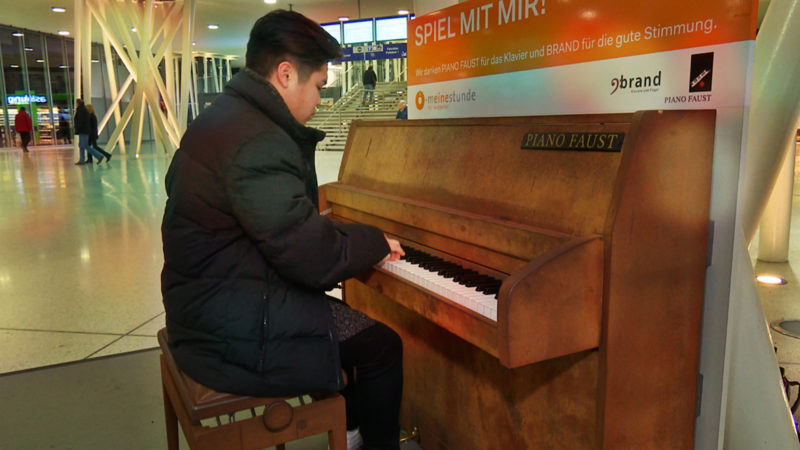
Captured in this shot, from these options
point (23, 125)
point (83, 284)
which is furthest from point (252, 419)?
point (23, 125)

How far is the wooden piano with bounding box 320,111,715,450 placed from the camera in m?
1.36

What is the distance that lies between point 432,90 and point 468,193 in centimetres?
94

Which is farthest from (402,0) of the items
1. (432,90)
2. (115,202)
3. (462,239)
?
(462,239)

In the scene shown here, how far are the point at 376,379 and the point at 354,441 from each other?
0.37m

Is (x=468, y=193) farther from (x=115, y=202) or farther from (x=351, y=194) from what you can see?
(x=115, y=202)

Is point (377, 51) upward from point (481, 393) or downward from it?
upward

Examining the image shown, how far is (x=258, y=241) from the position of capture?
4.66 feet

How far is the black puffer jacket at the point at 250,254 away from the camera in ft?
4.57

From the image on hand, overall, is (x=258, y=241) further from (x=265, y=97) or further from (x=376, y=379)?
(x=376, y=379)

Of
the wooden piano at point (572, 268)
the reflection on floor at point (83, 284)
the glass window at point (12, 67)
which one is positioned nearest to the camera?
the wooden piano at point (572, 268)

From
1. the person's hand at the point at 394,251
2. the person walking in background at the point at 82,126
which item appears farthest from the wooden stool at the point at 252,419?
the person walking in background at the point at 82,126

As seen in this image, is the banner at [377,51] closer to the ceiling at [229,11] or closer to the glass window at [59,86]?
the ceiling at [229,11]

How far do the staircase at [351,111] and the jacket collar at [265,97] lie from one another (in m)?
18.2

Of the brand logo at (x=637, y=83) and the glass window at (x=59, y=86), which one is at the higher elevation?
the glass window at (x=59, y=86)
